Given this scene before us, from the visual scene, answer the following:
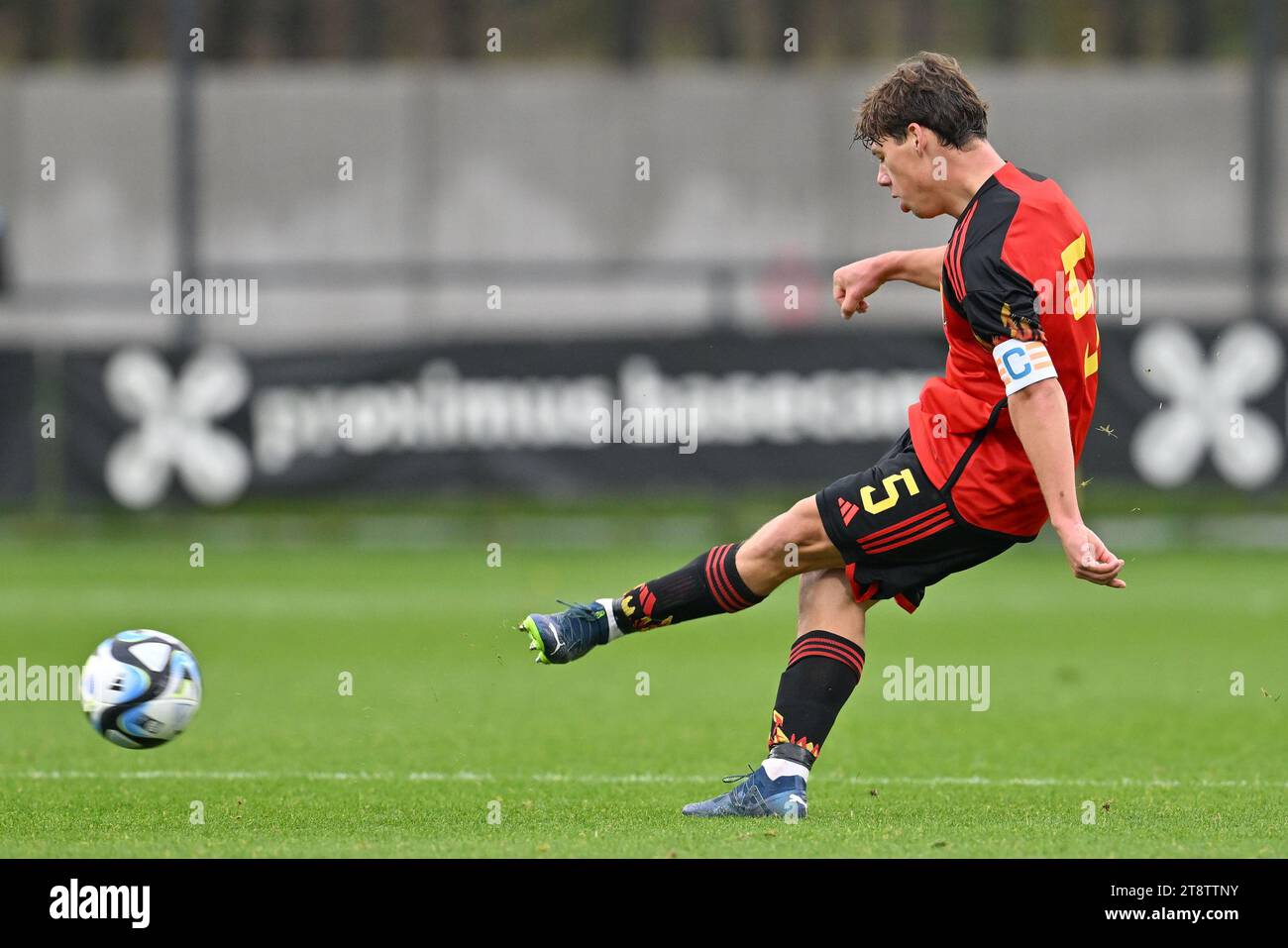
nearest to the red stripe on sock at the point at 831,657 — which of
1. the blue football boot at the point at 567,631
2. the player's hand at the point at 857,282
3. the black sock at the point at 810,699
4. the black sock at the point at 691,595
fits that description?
the black sock at the point at 810,699

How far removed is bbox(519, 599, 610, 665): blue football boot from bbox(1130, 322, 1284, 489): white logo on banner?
1014cm

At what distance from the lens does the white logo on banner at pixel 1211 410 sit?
15.3 m

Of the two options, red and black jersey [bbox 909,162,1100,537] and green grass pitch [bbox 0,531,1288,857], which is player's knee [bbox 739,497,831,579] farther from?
green grass pitch [bbox 0,531,1288,857]

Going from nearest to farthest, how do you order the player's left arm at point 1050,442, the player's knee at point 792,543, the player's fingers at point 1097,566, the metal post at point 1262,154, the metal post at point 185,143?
the player's fingers at point 1097,566 → the player's left arm at point 1050,442 → the player's knee at point 792,543 → the metal post at point 1262,154 → the metal post at point 185,143

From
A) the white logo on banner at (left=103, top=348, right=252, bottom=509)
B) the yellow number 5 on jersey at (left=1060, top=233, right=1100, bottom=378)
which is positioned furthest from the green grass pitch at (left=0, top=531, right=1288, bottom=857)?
the yellow number 5 on jersey at (left=1060, top=233, right=1100, bottom=378)

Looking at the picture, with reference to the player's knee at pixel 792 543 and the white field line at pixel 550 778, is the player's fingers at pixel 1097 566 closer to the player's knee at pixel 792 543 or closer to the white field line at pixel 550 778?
the player's knee at pixel 792 543

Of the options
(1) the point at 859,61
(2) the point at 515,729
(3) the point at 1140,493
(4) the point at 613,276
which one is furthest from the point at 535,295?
(2) the point at 515,729

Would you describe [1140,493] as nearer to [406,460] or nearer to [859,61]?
[406,460]

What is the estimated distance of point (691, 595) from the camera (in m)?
6.05

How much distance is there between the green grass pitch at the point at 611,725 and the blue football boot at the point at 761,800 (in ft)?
0.29

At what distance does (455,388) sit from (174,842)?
10797 millimetres

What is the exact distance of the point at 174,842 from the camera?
554 centimetres

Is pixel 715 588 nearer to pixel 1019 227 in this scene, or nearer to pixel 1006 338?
pixel 1006 338

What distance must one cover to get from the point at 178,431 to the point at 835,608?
1121 centimetres
